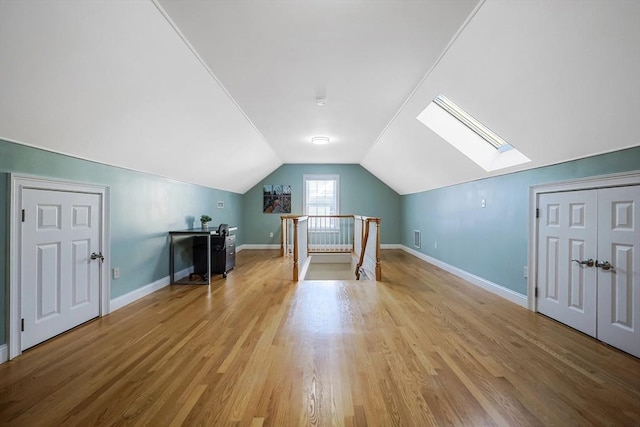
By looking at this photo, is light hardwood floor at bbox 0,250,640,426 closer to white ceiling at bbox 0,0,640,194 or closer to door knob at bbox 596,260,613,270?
door knob at bbox 596,260,613,270

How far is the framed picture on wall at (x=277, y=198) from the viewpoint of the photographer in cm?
849

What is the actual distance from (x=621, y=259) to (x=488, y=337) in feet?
4.24

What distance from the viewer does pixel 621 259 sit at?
242 centimetres

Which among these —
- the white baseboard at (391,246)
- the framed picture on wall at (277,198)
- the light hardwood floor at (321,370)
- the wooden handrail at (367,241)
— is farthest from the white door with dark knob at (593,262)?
the framed picture on wall at (277,198)

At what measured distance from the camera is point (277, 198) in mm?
8500

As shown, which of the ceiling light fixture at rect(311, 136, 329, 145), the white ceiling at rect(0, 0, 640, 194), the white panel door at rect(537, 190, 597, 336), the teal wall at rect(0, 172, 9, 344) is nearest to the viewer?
the white ceiling at rect(0, 0, 640, 194)

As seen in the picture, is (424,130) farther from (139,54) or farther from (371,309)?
(139,54)

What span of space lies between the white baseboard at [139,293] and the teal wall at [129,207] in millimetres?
57

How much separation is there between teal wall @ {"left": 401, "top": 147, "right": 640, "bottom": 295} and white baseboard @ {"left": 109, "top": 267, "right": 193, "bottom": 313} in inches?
A: 193

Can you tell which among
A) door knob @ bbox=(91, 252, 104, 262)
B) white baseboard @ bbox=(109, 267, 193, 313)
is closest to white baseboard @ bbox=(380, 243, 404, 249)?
white baseboard @ bbox=(109, 267, 193, 313)

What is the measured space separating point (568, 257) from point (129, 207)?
509cm

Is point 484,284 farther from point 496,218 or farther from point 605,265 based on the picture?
point 605,265

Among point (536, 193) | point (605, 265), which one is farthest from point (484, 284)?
point (605, 265)

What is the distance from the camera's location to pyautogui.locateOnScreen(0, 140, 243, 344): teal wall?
221 cm
